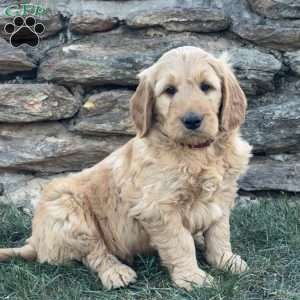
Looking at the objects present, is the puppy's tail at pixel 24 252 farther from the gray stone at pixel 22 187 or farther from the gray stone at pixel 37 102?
the gray stone at pixel 37 102

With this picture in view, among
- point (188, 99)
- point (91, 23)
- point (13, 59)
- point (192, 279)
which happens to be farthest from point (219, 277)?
point (13, 59)

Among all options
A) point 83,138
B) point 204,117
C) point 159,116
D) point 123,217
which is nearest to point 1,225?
point 83,138

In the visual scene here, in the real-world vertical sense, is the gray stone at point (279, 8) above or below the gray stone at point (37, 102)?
above

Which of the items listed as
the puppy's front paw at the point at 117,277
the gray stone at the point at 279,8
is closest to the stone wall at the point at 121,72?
the gray stone at the point at 279,8

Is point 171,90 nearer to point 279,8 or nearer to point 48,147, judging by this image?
point 279,8

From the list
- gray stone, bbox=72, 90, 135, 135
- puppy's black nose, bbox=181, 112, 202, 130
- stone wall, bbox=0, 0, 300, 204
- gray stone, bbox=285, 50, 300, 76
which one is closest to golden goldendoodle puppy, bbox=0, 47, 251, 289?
puppy's black nose, bbox=181, 112, 202, 130
